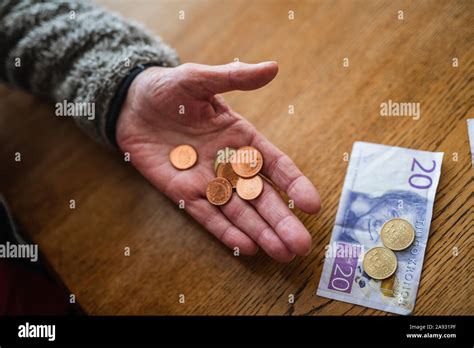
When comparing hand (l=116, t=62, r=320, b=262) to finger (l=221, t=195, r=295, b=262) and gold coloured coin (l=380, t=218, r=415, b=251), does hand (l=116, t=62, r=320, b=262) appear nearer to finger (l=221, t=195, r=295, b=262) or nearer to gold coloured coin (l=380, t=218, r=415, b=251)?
finger (l=221, t=195, r=295, b=262)

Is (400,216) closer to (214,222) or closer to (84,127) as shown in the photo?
(214,222)

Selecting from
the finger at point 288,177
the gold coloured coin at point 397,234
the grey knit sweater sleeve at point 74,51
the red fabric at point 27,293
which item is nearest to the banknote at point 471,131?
the gold coloured coin at point 397,234

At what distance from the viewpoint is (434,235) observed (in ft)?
2.90

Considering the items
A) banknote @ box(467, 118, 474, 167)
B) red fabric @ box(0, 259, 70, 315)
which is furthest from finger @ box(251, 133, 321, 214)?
red fabric @ box(0, 259, 70, 315)

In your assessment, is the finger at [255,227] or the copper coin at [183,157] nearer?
the finger at [255,227]

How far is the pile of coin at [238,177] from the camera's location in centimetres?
96

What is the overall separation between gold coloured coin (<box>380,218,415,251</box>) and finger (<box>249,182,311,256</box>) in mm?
170

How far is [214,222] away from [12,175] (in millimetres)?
633

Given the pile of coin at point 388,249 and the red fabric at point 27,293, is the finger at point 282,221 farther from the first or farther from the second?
the red fabric at point 27,293

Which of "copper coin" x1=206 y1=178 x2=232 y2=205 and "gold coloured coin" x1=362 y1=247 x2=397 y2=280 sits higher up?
"copper coin" x1=206 y1=178 x2=232 y2=205

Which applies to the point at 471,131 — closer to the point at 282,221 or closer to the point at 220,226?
the point at 282,221

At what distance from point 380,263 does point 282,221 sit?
221 millimetres

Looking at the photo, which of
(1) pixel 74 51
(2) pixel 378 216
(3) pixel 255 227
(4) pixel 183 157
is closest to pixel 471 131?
(2) pixel 378 216

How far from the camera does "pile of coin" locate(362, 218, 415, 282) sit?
2.84 ft
